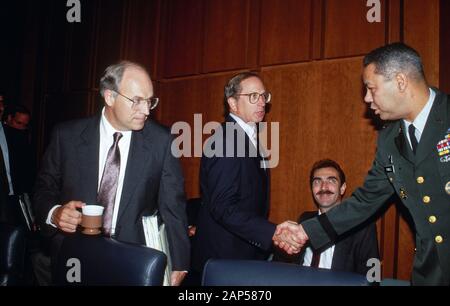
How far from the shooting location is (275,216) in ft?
11.8

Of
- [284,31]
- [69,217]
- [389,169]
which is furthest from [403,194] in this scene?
[284,31]

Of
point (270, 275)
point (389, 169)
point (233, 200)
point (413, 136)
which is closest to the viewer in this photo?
point (270, 275)

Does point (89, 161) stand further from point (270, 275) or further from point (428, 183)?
point (428, 183)

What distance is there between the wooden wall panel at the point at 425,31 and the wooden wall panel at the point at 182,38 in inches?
84.4

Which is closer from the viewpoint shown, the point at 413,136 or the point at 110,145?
the point at 413,136

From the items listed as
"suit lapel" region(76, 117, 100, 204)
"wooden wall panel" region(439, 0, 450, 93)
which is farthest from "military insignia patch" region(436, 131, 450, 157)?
"suit lapel" region(76, 117, 100, 204)

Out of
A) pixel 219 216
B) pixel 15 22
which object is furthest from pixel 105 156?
pixel 15 22

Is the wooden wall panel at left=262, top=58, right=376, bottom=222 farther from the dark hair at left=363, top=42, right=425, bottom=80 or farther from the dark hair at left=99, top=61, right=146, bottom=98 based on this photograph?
the dark hair at left=99, top=61, right=146, bottom=98

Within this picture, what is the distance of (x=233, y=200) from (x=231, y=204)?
0.09 ft

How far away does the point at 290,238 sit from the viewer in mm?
2537

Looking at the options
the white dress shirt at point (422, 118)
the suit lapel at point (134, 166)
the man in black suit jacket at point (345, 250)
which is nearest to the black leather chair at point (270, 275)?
the suit lapel at point (134, 166)

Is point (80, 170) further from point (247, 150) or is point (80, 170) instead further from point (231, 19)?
point (231, 19)

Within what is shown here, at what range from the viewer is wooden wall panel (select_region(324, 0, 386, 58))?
3.19m

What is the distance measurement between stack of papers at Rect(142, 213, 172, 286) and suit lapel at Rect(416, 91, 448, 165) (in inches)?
53.5
